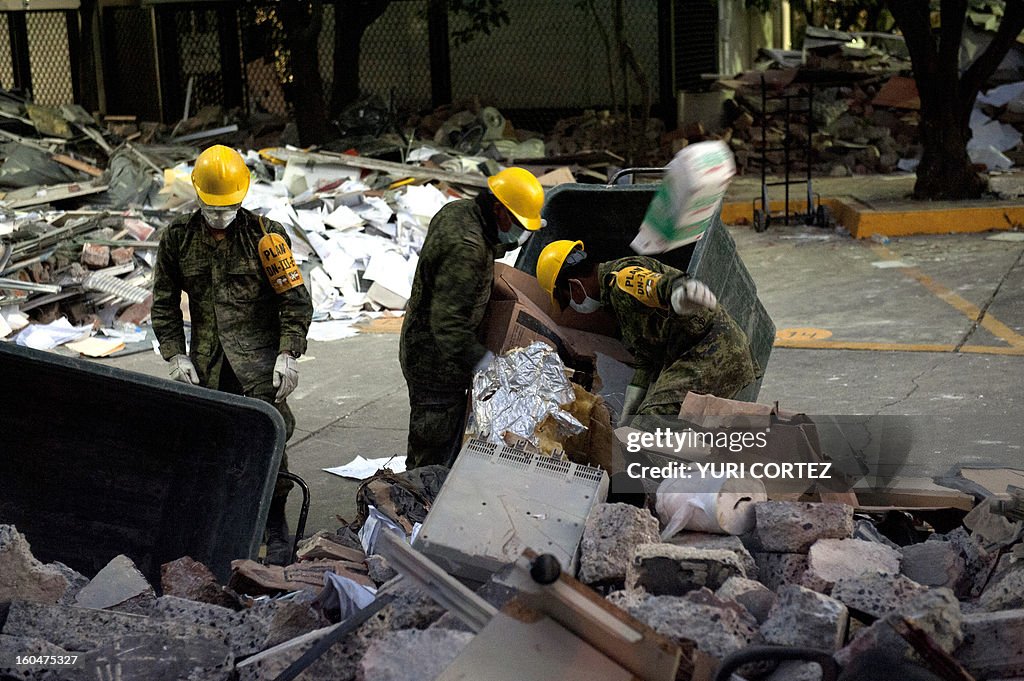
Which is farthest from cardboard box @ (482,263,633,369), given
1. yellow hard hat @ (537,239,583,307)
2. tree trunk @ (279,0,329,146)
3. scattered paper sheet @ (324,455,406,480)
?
tree trunk @ (279,0,329,146)

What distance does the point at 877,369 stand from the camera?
7.04 m

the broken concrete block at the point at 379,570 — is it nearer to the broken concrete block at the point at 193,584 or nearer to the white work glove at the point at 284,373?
the broken concrete block at the point at 193,584

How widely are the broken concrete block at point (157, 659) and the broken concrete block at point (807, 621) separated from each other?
4.73ft

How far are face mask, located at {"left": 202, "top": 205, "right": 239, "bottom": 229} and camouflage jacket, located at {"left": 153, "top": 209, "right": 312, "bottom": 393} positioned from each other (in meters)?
0.05

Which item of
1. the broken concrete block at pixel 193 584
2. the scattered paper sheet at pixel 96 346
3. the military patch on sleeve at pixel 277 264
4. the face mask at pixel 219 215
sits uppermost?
the face mask at pixel 219 215

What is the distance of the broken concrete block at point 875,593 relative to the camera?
9.81 feet

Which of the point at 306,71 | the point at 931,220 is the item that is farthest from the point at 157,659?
the point at 306,71

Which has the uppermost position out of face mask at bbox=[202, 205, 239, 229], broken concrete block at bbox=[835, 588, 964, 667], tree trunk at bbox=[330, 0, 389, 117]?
tree trunk at bbox=[330, 0, 389, 117]

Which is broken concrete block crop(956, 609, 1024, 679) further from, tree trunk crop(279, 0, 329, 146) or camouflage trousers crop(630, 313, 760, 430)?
tree trunk crop(279, 0, 329, 146)

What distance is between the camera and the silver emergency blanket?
4211mm

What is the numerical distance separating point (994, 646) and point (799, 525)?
2.37 ft

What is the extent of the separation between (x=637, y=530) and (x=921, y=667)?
90 centimetres

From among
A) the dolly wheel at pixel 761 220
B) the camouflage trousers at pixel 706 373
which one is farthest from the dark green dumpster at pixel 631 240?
the dolly wheel at pixel 761 220

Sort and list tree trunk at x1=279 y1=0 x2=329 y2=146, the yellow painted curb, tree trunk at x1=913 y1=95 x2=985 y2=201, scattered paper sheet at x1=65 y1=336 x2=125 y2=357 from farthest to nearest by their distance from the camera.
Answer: tree trunk at x1=279 y1=0 x2=329 y2=146, tree trunk at x1=913 y1=95 x2=985 y2=201, the yellow painted curb, scattered paper sheet at x1=65 y1=336 x2=125 y2=357
